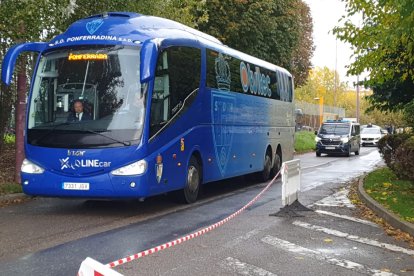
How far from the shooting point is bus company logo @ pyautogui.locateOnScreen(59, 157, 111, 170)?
31.4 feet

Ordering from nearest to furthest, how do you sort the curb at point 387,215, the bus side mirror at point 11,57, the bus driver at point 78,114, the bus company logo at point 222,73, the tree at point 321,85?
the curb at point 387,215
the bus driver at point 78,114
the bus side mirror at point 11,57
the bus company logo at point 222,73
the tree at point 321,85

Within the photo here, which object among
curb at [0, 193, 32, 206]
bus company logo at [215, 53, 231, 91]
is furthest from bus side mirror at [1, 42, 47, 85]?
bus company logo at [215, 53, 231, 91]

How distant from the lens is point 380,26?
505 inches

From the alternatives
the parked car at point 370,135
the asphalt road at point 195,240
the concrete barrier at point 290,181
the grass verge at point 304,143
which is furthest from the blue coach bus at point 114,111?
the parked car at point 370,135

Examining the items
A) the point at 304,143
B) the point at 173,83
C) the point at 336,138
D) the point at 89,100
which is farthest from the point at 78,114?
the point at 304,143

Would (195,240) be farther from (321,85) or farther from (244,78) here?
(321,85)

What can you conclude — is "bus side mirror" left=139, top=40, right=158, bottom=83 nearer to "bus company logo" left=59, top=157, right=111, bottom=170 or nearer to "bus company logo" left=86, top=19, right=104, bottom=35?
"bus company logo" left=86, top=19, right=104, bottom=35

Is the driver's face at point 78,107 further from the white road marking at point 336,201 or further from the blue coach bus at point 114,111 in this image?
the white road marking at point 336,201

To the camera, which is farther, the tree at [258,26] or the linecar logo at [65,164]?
the tree at [258,26]

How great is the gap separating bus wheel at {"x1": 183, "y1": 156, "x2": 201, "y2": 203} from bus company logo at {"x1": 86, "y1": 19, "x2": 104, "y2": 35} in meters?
3.35

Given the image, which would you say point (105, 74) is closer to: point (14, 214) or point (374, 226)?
point (14, 214)

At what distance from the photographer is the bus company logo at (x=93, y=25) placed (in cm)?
1033

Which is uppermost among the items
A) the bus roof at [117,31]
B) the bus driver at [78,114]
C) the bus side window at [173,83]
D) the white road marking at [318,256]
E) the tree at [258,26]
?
the tree at [258,26]

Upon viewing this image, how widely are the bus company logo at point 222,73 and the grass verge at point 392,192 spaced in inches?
173
